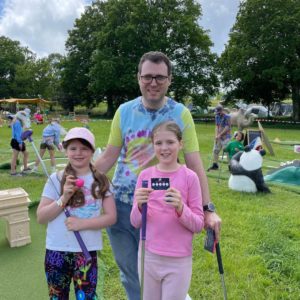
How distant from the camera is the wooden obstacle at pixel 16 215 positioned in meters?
3.78

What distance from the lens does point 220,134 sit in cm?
888

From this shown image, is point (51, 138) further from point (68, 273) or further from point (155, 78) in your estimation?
point (155, 78)

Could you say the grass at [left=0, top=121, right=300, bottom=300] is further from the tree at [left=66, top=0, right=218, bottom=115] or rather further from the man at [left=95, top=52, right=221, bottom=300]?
the tree at [left=66, top=0, right=218, bottom=115]

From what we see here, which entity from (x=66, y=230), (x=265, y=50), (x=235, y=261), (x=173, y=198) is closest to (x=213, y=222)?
(x=173, y=198)

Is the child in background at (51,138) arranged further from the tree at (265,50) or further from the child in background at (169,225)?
the tree at (265,50)

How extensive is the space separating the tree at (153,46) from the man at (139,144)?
28863 mm

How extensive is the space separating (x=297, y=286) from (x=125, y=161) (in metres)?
2.06

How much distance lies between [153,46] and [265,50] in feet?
31.2

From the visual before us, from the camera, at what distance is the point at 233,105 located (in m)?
31.8

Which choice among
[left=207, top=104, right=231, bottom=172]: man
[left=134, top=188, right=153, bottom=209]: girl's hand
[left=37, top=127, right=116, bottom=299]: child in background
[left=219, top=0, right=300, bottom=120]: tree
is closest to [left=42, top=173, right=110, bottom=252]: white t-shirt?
[left=37, top=127, right=116, bottom=299]: child in background

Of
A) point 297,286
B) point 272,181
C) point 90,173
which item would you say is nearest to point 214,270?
point 297,286

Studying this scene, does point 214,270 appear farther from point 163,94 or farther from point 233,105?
point 233,105

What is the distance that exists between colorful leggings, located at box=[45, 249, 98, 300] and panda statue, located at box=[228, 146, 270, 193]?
15.7 ft

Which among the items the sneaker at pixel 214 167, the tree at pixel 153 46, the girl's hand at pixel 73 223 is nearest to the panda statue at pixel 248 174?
the sneaker at pixel 214 167
